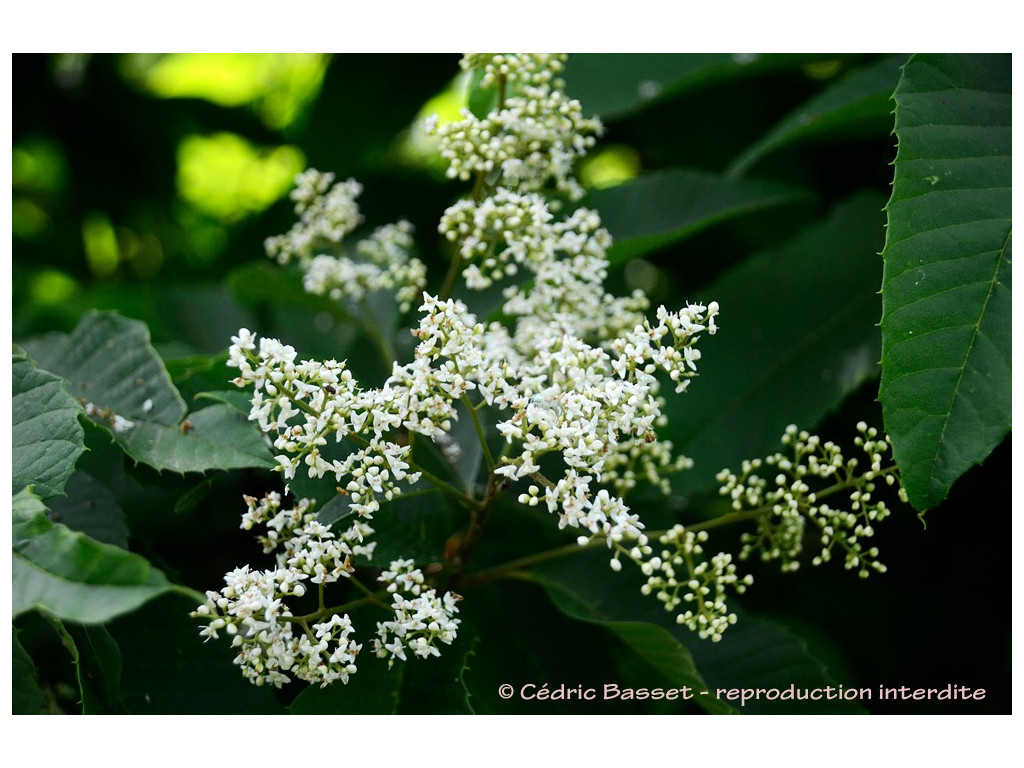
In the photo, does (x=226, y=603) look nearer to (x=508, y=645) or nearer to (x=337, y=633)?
(x=337, y=633)

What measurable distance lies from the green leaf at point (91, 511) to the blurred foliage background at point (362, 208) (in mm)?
56

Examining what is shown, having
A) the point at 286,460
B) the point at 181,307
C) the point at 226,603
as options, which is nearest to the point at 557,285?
the point at 286,460

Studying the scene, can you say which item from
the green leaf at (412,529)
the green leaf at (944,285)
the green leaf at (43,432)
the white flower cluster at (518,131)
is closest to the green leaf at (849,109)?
the green leaf at (944,285)

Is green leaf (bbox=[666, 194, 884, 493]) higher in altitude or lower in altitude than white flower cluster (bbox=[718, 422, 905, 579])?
higher

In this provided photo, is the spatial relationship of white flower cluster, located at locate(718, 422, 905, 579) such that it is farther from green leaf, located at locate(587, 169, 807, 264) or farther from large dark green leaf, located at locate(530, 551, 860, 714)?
green leaf, located at locate(587, 169, 807, 264)

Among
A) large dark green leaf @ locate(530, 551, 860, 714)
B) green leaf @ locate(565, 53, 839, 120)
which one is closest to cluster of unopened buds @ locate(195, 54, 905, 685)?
large dark green leaf @ locate(530, 551, 860, 714)

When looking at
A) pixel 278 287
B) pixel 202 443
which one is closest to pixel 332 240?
pixel 278 287

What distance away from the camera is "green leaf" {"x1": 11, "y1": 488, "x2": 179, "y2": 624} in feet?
3.45

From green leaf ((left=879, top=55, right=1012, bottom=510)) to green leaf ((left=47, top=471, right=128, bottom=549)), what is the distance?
4.42ft

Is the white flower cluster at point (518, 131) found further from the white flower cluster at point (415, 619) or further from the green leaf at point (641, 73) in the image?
the white flower cluster at point (415, 619)

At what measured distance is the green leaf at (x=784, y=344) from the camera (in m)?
1.97

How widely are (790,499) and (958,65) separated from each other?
96cm

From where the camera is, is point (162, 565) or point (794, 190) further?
point (794, 190)

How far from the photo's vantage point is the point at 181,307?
9.14ft
